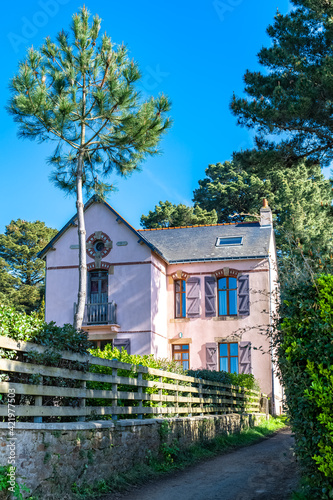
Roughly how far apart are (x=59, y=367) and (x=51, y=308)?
17663 mm

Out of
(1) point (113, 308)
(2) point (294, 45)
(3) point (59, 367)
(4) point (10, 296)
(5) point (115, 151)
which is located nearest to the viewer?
(3) point (59, 367)

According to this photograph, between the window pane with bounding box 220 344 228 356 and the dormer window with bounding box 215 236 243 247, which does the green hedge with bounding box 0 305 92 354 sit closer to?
the window pane with bounding box 220 344 228 356

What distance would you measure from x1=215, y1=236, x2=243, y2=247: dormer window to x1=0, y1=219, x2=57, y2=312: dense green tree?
1920 centimetres

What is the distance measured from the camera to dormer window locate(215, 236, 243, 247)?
25.4 m

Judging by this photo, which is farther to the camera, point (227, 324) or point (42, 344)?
point (227, 324)

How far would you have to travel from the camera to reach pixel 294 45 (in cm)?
1337

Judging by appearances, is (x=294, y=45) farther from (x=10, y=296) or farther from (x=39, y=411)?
(x=10, y=296)

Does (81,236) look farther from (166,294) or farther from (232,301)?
(232,301)

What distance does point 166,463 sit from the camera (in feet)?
29.9

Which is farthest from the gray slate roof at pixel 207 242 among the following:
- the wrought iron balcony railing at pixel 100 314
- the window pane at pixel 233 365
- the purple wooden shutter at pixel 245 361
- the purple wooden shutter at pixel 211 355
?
the window pane at pixel 233 365

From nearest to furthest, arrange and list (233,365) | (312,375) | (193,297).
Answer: (312,375) < (233,365) < (193,297)

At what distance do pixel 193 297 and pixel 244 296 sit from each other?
227cm

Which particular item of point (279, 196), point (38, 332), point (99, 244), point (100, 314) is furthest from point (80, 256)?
point (279, 196)

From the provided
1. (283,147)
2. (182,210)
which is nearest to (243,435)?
(283,147)
